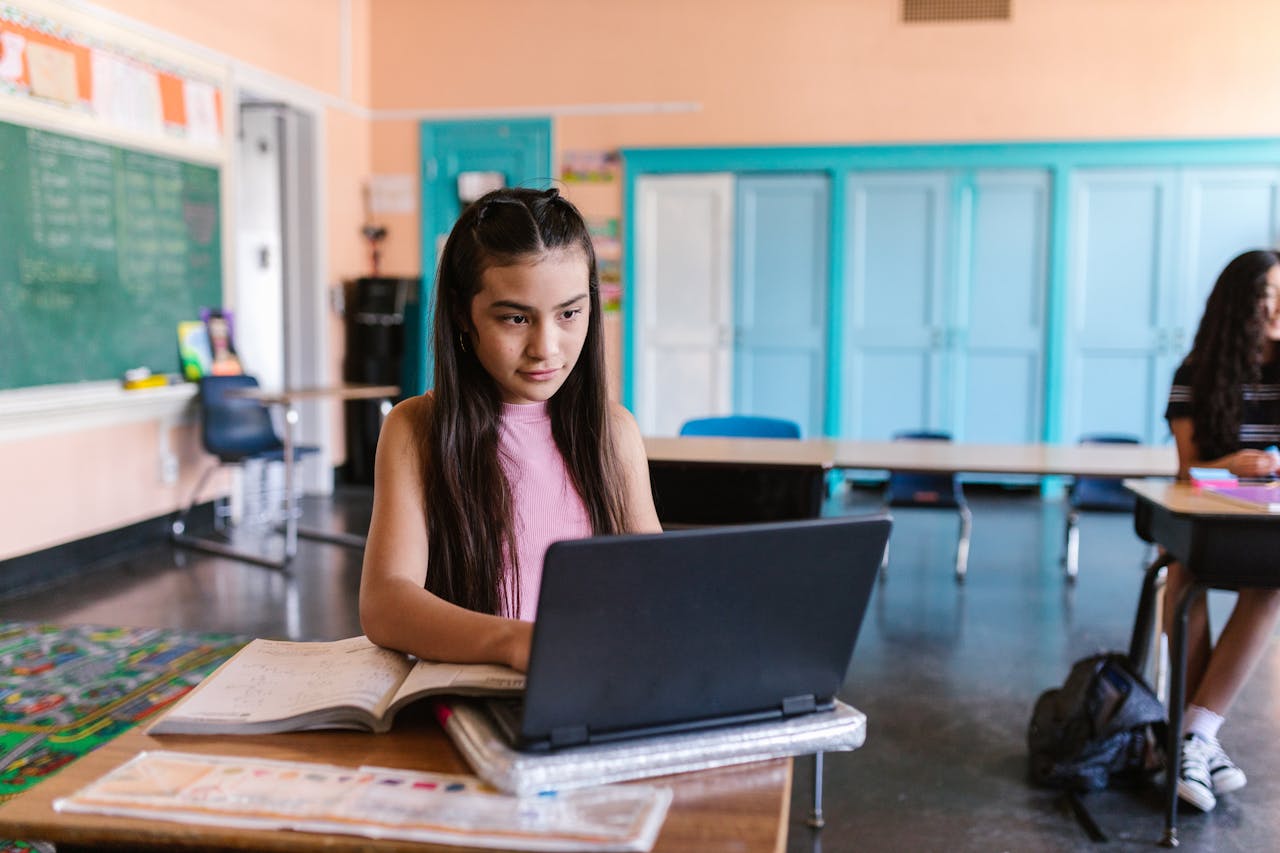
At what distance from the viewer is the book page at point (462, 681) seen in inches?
37.1

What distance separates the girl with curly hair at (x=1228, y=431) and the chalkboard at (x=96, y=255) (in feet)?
13.8

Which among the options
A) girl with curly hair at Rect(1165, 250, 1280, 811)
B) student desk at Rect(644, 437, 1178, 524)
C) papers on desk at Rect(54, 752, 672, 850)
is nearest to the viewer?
papers on desk at Rect(54, 752, 672, 850)

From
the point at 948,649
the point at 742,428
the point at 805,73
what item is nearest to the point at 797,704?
the point at 948,649

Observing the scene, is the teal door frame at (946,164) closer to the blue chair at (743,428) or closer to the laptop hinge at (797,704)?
the blue chair at (743,428)

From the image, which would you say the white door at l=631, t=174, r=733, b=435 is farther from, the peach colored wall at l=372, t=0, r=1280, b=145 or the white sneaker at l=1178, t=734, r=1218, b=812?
the white sneaker at l=1178, t=734, r=1218, b=812

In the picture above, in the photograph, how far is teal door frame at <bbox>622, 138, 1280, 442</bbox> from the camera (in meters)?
→ 6.67

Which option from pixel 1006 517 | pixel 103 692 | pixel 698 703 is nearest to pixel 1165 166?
pixel 1006 517

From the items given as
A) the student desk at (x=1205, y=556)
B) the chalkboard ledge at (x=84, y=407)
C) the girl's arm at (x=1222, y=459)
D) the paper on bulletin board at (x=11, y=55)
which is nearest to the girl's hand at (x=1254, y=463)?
the girl's arm at (x=1222, y=459)

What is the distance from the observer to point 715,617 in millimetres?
849

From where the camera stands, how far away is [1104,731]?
8.53 feet

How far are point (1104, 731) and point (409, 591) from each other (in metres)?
2.07

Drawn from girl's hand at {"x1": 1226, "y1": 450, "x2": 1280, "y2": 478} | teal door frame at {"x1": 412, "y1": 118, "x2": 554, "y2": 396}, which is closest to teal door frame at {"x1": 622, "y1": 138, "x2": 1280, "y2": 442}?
teal door frame at {"x1": 412, "y1": 118, "x2": 554, "y2": 396}

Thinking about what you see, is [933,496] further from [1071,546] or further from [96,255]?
[96,255]

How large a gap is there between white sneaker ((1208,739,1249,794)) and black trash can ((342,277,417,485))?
17.9 feet
